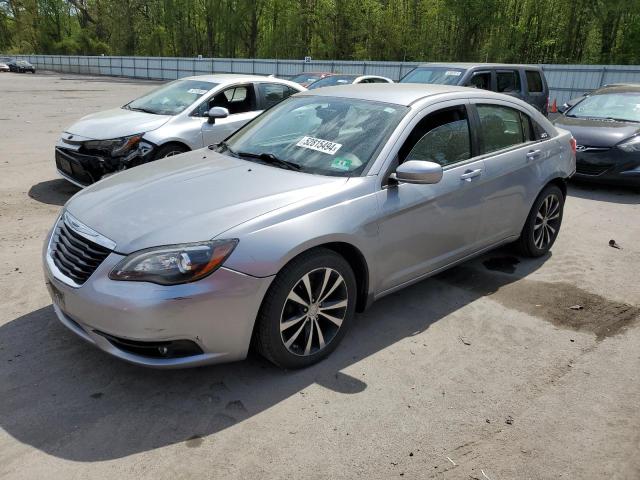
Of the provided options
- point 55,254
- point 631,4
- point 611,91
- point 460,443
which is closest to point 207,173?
point 55,254

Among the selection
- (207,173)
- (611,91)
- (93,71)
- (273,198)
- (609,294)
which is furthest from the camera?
(93,71)

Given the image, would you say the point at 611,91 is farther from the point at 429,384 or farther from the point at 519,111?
the point at 429,384

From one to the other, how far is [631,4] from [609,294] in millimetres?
25871

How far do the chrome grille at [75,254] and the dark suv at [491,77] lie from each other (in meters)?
8.28

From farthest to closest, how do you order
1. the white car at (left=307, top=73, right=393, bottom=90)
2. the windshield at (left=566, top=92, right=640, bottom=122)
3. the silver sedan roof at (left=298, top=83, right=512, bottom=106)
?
1. the white car at (left=307, top=73, right=393, bottom=90)
2. the windshield at (left=566, top=92, right=640, bottom=122)
3. the silver sedan roof at (left=298, top=83, right=512, bottom=106)

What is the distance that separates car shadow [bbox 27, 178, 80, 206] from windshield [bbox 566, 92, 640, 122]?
8.50 meters

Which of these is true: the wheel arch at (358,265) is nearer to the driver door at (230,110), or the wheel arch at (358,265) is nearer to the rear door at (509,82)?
the driver door at (230,110)

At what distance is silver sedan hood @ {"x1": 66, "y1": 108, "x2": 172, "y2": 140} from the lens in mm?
6879

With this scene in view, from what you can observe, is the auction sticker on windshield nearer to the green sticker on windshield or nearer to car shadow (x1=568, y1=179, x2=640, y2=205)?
the green sticker on windshield

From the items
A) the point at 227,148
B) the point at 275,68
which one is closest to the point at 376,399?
the point at 227,148

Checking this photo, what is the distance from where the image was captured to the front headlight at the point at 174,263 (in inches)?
112

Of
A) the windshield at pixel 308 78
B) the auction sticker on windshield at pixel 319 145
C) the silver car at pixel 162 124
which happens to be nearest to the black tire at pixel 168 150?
the silver car at pixel 162 124

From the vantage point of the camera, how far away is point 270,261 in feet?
9.80

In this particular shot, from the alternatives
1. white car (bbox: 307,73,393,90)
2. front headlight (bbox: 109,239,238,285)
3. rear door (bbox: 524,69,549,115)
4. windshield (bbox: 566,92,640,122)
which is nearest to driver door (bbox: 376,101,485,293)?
front headlight (bbox: 109,239,238,285)
